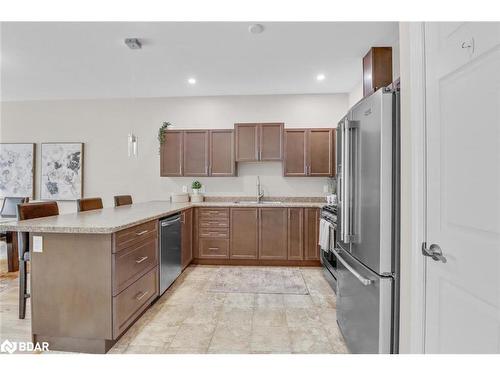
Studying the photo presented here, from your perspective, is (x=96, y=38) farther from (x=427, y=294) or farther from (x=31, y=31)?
(x=427, y=294)

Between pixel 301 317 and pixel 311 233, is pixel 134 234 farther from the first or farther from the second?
pixel 311 233

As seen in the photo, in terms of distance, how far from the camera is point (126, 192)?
4883mm

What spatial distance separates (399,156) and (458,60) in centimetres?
49

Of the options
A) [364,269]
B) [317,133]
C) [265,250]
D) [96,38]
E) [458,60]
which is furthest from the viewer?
[317,133]

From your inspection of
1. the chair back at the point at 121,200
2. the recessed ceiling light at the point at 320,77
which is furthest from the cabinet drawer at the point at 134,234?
the recessed ceiling light at the point at 320,77

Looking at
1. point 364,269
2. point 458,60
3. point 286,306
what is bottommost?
point 286,306

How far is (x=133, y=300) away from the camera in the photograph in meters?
2.17

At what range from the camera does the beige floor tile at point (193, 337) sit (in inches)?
79.3

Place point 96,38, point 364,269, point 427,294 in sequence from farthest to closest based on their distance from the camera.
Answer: point 96,38
point 364,269
point 427,294

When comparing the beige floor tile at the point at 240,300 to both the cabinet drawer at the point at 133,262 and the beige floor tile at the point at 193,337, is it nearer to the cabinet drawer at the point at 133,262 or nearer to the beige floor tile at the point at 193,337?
the beige floor tile at the point at 193,337

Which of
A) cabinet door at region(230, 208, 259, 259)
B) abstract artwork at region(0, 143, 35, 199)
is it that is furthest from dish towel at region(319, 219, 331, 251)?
abstract artwork at region(0, 143, 35, 199)

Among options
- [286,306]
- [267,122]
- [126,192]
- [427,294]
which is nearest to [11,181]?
[126,192]

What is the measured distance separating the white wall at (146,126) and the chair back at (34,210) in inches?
85.5

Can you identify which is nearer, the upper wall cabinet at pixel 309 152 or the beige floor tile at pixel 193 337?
the beige floor tile at pixel 193 337
